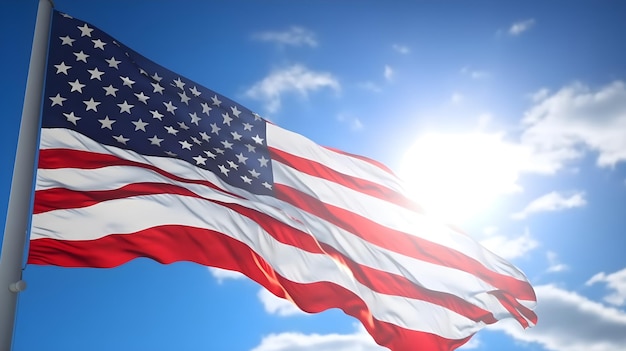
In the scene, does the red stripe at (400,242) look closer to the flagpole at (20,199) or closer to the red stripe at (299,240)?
the red stripe at (299,240)

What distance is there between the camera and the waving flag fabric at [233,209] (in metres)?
8.09

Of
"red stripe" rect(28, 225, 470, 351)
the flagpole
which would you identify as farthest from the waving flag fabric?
the flagpole

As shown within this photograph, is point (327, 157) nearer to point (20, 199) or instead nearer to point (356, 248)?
point (356, 248)

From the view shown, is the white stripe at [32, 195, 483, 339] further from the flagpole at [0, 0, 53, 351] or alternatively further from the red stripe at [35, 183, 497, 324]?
the flagpole at [0, 0, 53, 351]

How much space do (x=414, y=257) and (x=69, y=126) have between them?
543cm

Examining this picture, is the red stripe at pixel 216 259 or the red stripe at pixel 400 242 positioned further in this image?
the red stripe at pixel 400 242

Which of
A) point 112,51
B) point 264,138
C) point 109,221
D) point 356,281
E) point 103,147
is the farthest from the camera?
point 264,138

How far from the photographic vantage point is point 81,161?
8.24 meters

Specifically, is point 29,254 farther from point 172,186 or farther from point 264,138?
point 264,138

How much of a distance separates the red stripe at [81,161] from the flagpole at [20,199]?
0.47 m

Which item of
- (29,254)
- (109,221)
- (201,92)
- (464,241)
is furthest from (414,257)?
(29,254)

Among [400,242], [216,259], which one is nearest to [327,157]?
[400,242]

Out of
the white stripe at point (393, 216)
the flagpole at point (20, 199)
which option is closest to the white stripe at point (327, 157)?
the white stripe at point (393, 216)

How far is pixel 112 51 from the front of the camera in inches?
370
